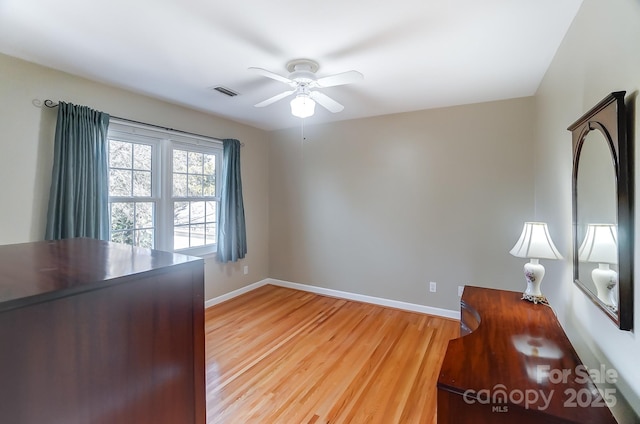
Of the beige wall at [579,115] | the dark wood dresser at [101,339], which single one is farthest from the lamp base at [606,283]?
the dark wood dresser at [101,339]

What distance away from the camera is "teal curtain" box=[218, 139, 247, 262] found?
3.92m

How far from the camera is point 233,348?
9.11 feet

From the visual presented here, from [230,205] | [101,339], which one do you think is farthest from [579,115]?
[230,205]

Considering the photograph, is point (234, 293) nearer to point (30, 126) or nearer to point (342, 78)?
point (30, 126)

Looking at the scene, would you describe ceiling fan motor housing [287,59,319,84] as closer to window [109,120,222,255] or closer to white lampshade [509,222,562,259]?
window [109,120,222,255]

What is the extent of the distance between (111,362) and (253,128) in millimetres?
4069

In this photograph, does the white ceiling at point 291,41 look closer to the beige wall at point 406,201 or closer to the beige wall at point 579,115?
the beige wall at point 579,115

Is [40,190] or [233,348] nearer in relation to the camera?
[40,190]

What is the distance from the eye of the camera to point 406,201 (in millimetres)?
3674

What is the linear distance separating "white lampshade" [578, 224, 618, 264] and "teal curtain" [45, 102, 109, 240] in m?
3.46

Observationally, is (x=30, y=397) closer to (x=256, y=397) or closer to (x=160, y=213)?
(x=256, y=397)

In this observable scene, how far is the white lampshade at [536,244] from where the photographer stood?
1.84 metres

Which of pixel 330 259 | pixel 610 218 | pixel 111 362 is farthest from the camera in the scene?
pixel 330 259

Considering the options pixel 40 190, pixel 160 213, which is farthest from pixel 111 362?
pixel 160 213
